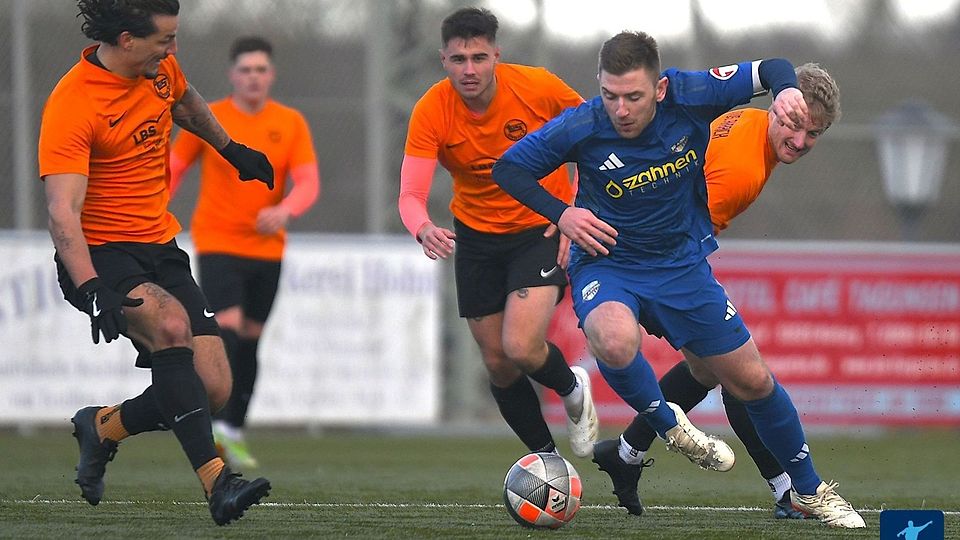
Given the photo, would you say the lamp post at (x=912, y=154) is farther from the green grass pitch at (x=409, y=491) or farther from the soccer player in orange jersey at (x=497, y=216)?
the soccer player in orange jersey at (x=497, y=216)

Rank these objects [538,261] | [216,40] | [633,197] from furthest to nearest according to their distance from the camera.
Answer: [216,40] → [538,261] → [633,197]

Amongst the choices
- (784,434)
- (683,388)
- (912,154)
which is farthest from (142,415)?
(912,154)

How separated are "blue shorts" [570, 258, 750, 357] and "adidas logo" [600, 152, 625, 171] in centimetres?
41

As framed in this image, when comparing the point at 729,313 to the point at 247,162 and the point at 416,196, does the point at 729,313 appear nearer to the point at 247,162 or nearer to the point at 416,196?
the point at 416,196

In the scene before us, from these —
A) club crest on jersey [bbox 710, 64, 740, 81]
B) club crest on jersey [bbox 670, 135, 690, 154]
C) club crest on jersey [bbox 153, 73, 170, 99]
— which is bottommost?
club crest on jersey [bbox 670, 135, 690, 154]

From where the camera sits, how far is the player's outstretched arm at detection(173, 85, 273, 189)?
21.6 ft

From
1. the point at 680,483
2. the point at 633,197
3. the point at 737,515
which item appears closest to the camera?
the point at 633,197

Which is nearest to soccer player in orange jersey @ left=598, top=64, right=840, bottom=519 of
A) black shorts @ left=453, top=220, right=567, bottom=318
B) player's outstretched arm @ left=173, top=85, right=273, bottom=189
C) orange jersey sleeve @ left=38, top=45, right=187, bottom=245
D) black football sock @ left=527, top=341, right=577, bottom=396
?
black football sock @ left=527, top=341, right=577, bottom=396

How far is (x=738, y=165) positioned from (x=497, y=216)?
1261 millimetres

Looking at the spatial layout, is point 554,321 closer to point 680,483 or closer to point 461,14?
point 680,483

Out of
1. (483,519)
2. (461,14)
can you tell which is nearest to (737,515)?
(483,519)

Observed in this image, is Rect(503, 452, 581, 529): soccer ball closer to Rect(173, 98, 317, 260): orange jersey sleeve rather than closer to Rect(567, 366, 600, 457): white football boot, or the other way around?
Rect(567, 366, 600, 457): white football boot

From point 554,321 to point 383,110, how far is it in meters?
2.25

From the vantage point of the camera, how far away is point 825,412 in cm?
1320
